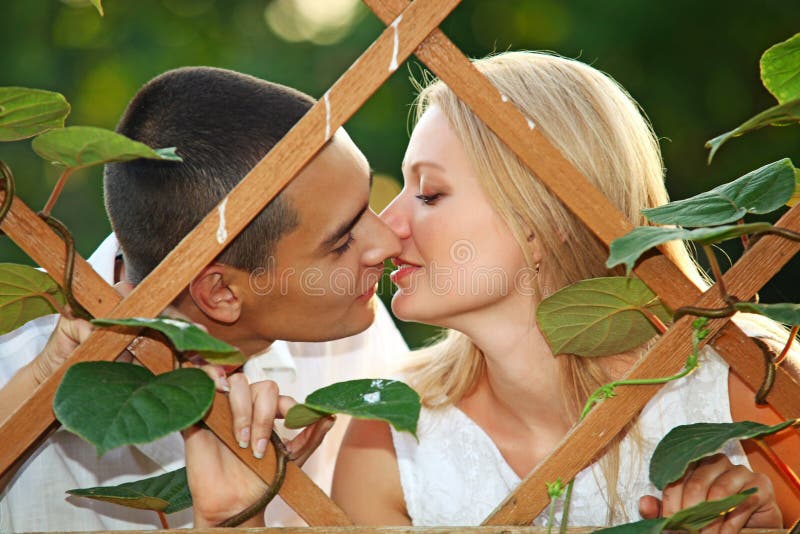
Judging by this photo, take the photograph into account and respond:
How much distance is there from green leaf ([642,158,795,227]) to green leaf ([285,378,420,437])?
0.27m

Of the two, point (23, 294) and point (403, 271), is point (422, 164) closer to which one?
point (403, 271)

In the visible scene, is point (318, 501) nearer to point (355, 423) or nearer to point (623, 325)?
point (623, 325)

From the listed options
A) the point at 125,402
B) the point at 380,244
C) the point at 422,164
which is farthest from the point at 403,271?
the point at 125,402

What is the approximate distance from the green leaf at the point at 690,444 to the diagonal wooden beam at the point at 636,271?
0.23ft

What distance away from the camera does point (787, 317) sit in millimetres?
803

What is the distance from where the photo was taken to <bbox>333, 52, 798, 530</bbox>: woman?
1.42 metres

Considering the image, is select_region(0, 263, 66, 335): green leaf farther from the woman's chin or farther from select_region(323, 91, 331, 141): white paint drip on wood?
the woman's chin

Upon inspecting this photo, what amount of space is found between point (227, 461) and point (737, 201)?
551 millimetres

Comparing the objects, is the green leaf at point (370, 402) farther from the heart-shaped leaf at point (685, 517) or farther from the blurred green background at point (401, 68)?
the blurred green background at point (401, 68)

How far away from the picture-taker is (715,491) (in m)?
0.99

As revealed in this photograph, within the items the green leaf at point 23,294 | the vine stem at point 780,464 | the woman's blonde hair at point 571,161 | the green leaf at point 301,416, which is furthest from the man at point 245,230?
the vine stem at point 780,464

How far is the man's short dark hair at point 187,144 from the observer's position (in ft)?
4.40

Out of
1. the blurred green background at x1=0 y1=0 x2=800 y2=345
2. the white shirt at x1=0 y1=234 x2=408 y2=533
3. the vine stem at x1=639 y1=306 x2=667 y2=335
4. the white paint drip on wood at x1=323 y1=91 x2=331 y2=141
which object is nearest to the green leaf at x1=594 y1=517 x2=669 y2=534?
the vine stem at x1=639 y1=306 x2=667 y2=335

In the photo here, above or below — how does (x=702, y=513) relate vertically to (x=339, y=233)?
above
